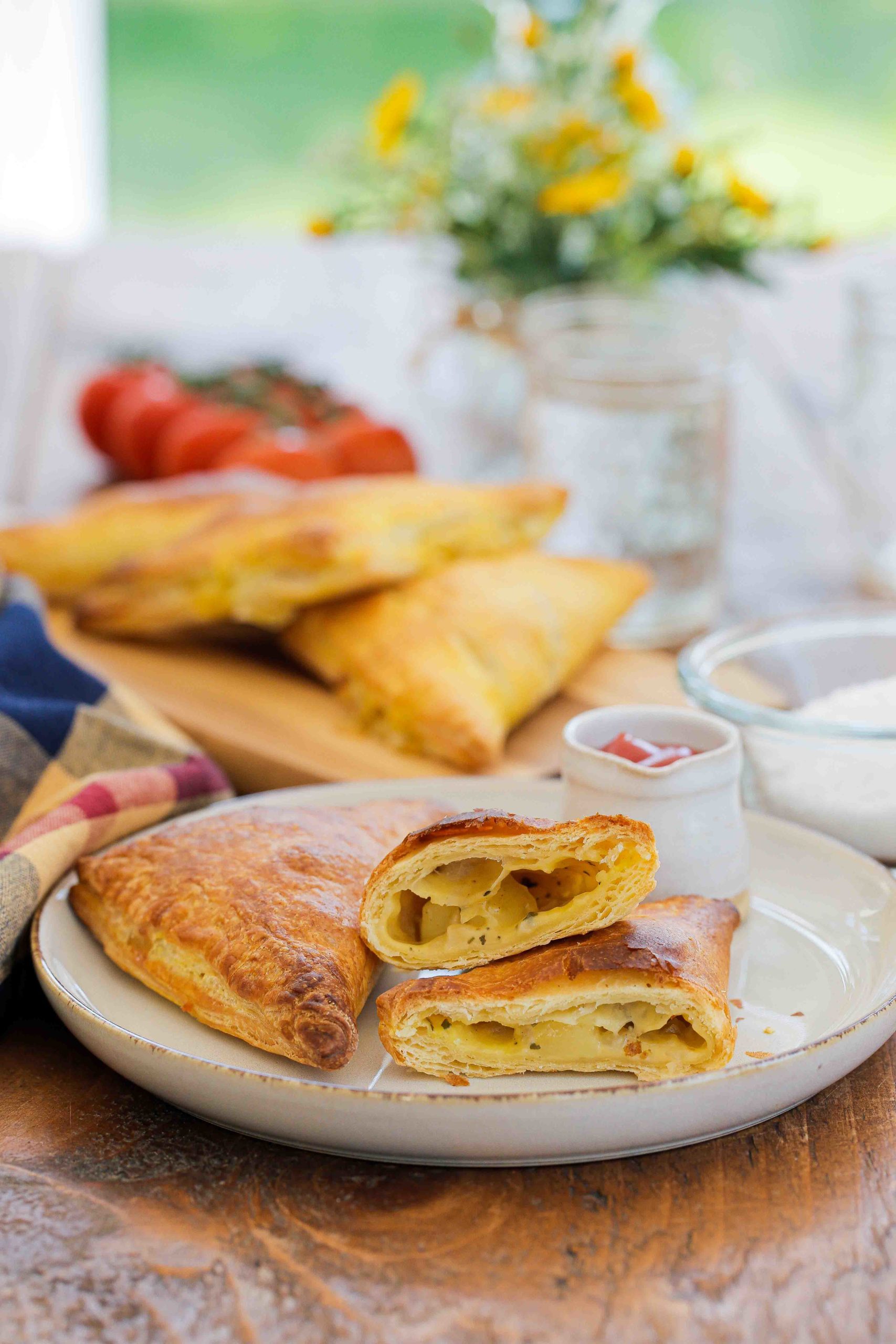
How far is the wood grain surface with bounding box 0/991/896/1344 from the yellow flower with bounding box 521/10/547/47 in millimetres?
1746

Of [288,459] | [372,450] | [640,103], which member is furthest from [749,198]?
[288,459]

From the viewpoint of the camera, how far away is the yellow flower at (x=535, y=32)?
2.11 m

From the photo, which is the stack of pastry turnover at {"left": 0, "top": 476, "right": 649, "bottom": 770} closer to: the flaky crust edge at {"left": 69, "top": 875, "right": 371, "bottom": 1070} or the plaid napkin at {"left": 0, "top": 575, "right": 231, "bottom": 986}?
the plaid napkin at {"left": 0, "top": 575, "right": 231, "bottom": 986}

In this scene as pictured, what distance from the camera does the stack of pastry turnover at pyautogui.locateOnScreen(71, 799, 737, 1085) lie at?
Answer: 81 cm

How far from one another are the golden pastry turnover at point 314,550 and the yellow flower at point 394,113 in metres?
0.76

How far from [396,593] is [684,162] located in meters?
0.92

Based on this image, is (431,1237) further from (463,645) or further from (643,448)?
(643,448)

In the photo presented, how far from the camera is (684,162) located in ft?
6.81

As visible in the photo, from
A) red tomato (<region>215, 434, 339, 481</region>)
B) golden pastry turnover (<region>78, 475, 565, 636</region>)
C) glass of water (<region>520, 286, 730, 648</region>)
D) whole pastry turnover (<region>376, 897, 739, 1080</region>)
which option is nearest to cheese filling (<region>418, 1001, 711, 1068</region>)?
whole pastry turnover (<region>376, 897, 739, 1080</region>)

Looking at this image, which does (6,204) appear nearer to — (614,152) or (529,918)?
(614,152)

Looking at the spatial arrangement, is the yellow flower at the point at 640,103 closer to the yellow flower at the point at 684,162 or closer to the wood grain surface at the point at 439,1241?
the yellow flower at the point at 684,162

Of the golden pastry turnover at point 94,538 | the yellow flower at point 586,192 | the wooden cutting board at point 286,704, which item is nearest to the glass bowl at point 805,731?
the wooden cutting board at point 286,704

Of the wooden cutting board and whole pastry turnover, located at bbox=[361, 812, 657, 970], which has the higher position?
whole pastry turnover, located at bbox=[361, 812, 657, 970]

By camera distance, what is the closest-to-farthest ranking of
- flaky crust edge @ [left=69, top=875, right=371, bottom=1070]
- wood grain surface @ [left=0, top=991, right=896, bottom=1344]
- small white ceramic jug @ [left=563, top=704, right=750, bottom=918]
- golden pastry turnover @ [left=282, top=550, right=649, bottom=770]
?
wood grain surface @ [left=0, top=991, right=896, bottom=1344], flaky crust edge @ [left=69, top=875, right=371, bottom=1070], small white ceramic jug @ [left=563, top=704, right=750, bottom=918], golden pastry turnover @ [left=282, top=550, right=649, bottom=770]
